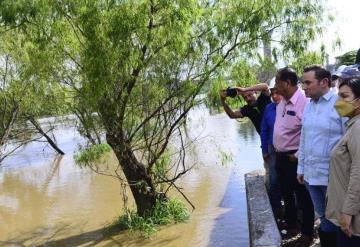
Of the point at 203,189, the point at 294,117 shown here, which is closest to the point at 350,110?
the point at 294,117

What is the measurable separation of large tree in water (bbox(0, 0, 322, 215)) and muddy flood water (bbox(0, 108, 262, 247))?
1.04 metres

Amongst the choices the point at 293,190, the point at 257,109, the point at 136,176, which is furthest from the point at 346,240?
the point at 136,176

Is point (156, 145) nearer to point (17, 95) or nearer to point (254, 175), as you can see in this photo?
point (254, 175)

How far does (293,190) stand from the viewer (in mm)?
4770

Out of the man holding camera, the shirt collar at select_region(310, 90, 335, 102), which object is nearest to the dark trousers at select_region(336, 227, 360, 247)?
the shirt collar at select_region(310, 90, 335, 102)

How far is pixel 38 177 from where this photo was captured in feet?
53.8

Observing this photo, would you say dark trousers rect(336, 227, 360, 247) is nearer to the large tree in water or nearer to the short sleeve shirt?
the short sleeve shirt

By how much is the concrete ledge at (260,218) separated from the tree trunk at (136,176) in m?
2.61

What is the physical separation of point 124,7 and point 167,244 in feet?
13.0

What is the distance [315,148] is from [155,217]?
5679 mm

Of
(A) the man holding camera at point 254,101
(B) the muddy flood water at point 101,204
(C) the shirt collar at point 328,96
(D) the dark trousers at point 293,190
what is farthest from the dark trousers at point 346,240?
(B) the muddy flood water at point 101,204

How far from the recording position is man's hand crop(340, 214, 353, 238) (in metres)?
2.85

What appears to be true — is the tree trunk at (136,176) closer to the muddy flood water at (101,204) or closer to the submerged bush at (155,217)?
the submerged bush at (155,217)

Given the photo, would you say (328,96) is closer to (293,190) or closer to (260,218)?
(293,190)
